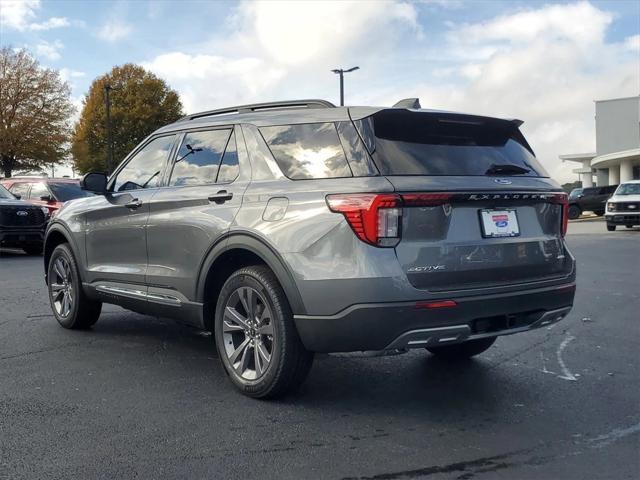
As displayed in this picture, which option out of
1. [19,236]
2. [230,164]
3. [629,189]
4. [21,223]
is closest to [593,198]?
[629,189]

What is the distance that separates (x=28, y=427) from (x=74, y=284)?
2.60m

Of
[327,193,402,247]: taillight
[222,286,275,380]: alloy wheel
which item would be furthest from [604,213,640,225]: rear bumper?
[327,193,402,247]: taillight

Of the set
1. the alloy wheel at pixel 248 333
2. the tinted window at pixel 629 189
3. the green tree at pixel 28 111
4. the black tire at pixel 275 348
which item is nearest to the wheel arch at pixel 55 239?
the alloy wheel at pixel 248 333

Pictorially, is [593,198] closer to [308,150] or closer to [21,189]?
[21,189]

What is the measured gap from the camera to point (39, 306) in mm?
7707

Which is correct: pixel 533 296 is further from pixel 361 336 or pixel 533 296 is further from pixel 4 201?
pixel 4 201

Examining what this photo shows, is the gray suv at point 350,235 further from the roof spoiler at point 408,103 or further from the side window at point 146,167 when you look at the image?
the side window at point 146,167

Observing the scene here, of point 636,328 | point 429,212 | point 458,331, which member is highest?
point 429,212

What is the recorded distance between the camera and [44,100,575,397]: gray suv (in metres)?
3.72

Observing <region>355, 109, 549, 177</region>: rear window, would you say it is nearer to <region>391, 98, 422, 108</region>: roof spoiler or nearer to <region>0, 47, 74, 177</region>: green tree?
<region>391, 98, 422, 108</region>: roof spoiler

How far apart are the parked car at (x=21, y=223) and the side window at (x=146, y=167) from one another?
958 cm

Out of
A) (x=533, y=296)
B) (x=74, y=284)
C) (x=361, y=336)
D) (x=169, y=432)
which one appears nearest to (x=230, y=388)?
(x=169, y=432)

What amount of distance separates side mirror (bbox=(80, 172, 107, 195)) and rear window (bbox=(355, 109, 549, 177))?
9.26 ft

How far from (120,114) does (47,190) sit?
4013 centimetres
